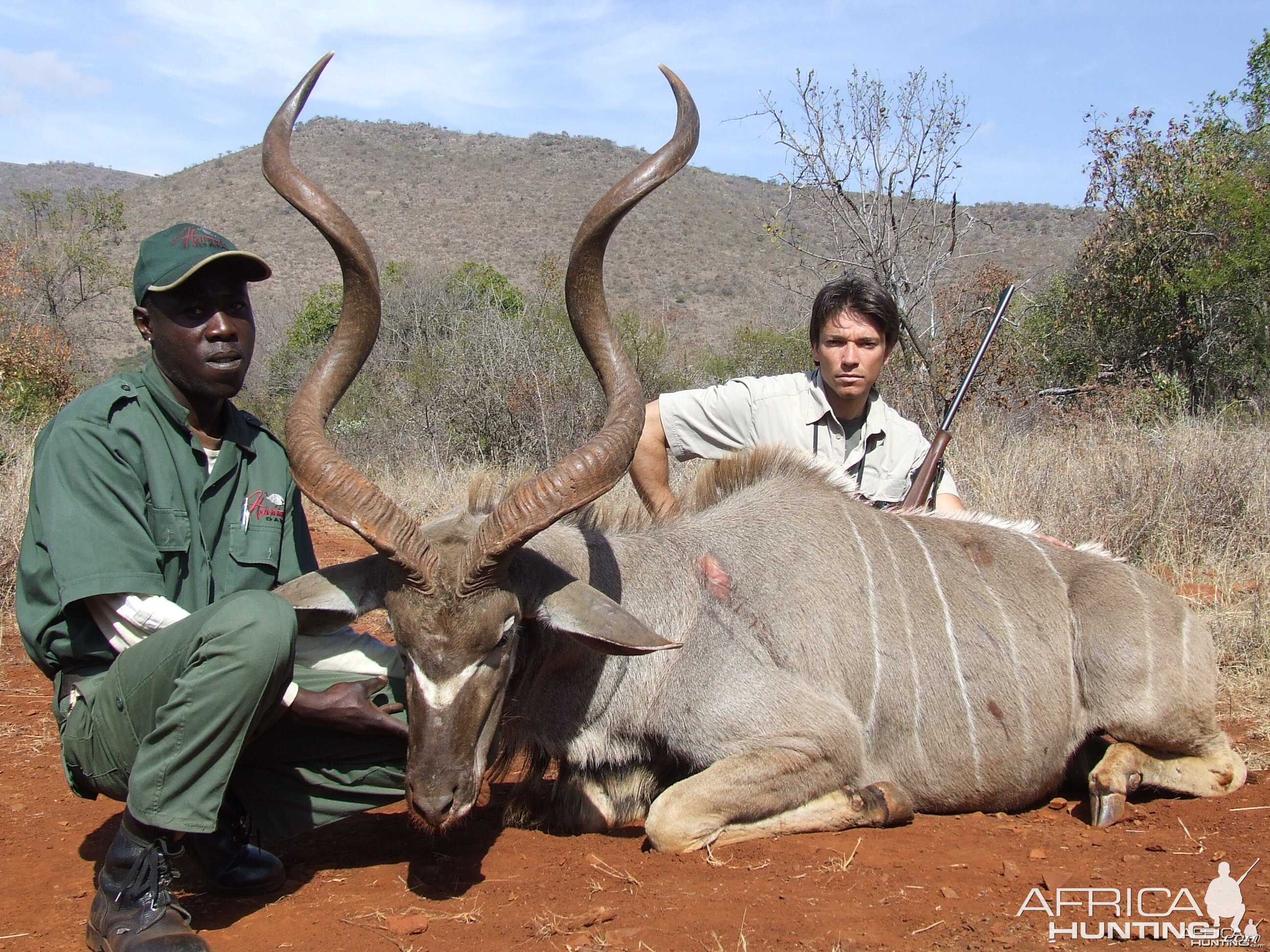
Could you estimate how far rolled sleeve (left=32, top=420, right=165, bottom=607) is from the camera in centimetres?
294

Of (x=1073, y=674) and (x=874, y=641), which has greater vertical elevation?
(x=874, y=641)

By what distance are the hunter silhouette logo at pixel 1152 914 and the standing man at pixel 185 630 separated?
6.82 ft

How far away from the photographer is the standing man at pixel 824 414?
491cm

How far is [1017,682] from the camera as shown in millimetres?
4188

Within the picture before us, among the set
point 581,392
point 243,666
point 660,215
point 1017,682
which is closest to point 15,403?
point 581,392

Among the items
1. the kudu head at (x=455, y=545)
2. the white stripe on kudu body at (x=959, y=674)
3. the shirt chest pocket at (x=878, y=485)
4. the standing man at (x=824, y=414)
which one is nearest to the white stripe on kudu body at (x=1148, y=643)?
the white stripe on kudu body at (x=959, y=674)

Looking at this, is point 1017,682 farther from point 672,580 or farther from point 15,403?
point 15,403

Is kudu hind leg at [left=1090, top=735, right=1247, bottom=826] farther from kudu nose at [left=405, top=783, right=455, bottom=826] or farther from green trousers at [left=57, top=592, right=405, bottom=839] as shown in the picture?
green trousers at [left=57, top=592, right=405, bottom=839]

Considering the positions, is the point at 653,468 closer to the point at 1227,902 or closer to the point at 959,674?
the point at 959,674

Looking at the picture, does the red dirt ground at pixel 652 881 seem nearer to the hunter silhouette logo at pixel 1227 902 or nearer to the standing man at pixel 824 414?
the hunter silhouette logo at pixel 1227 902

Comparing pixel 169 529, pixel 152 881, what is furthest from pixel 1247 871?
pixel 169 529

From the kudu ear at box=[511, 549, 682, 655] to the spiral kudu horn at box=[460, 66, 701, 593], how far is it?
0.22 metres

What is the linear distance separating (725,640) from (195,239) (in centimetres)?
230

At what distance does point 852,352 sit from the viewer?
16.0ft
